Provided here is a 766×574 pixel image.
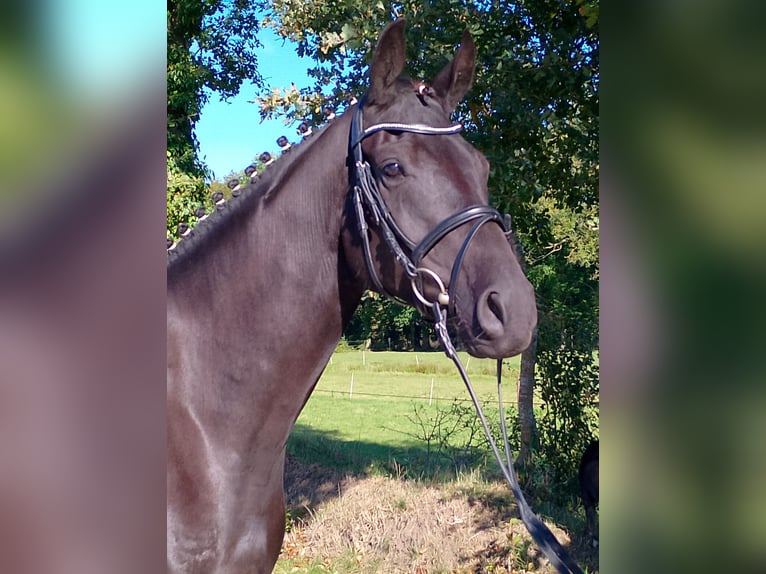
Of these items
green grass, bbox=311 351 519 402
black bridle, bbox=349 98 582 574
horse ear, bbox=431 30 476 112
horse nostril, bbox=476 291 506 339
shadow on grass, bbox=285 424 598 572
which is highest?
horse ear, bbox=431 30 476 112

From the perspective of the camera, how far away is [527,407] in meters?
6.30

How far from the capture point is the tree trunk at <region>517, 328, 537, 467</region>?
6.21 meters

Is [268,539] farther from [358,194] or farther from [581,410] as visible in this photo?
[581,410]

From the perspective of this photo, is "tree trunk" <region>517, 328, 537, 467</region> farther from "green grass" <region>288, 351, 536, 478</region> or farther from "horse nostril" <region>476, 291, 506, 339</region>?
"horse nostril" <region>476, 291, 506, 339</region>

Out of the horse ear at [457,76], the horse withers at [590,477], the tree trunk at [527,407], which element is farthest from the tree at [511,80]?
the horse ear at [457,76]

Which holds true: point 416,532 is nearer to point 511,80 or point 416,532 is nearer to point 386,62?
point 511,80

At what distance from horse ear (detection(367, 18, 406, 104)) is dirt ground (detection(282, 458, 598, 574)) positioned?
4245 millimetres

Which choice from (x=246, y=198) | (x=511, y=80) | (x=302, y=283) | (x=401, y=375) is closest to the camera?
(x=302, y=283)

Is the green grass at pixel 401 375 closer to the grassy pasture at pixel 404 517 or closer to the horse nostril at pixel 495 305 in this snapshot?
the grassy pasture at pixel 404 517

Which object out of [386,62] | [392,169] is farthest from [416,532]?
[386,62]

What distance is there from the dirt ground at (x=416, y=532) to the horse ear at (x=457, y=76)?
13.4 feet

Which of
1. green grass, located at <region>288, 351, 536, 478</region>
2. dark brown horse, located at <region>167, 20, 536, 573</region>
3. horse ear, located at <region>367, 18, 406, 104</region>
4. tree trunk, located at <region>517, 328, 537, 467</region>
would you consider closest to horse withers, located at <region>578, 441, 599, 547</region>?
tree trunk, located at <region>517, 328, 537, 467</region>

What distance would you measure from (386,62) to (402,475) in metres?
Answer: 5.54
